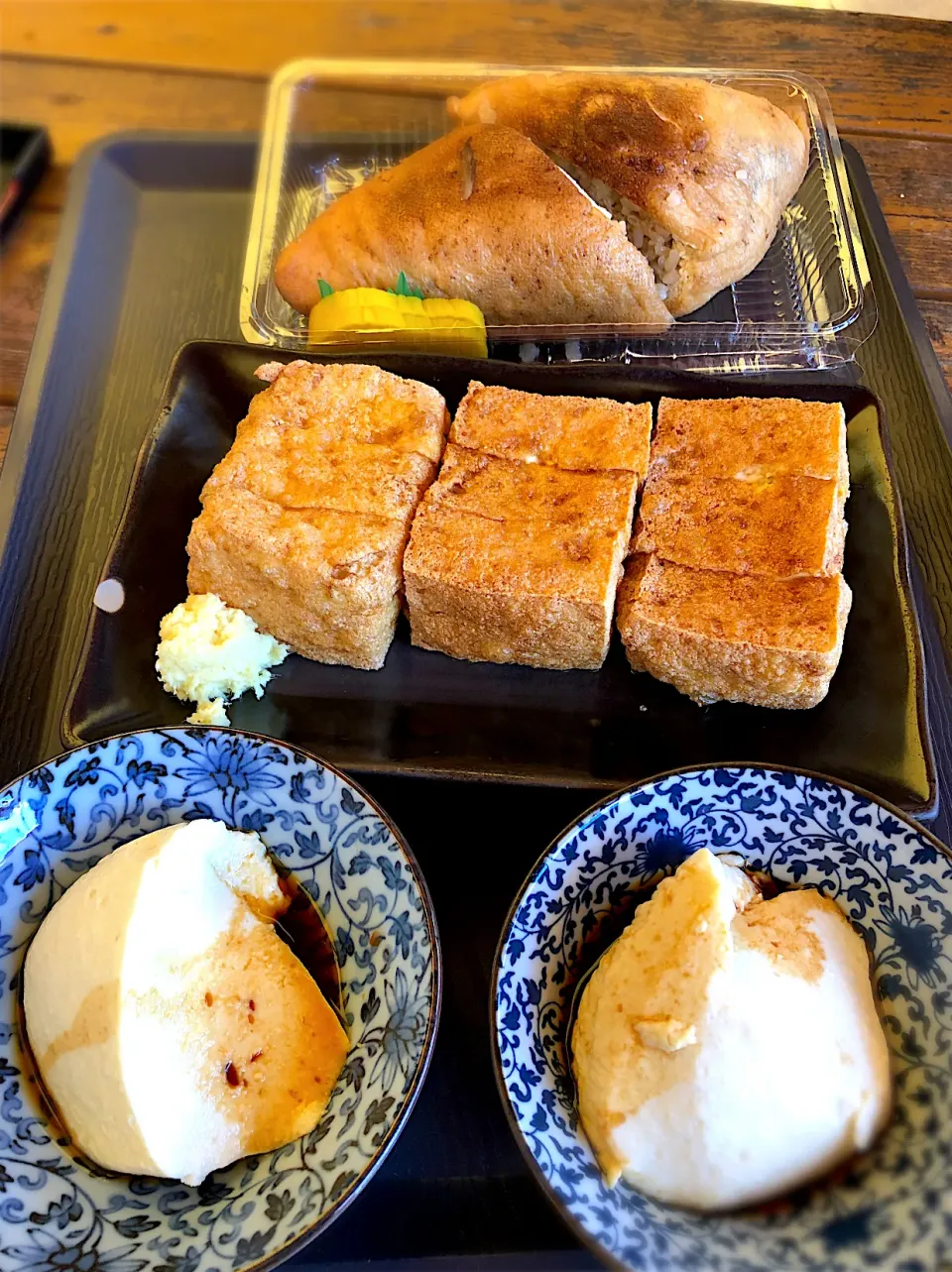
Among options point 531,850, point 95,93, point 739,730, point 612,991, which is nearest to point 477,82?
point 95,93

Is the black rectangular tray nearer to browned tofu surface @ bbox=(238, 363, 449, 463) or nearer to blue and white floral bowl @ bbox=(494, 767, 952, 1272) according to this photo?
blue and white floral bowl @ bbox=(494, 767, 952, 1272)

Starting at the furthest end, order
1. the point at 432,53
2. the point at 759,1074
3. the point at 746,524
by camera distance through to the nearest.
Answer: the point at 432,53 → the point at 746,524 → the point at 759,1074

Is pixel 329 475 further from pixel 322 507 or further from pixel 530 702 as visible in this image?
pixel 530 702

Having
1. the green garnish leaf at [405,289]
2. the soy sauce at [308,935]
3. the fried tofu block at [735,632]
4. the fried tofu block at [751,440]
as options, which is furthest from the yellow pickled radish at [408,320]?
the soy sauce at [308,935]

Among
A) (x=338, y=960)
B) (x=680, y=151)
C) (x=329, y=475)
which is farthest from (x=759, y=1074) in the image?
(x=680, y=151)

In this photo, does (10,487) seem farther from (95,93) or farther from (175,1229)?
(95,93)

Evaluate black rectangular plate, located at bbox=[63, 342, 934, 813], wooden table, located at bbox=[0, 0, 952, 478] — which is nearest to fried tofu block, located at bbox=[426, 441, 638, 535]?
black rectangular plate, located at bbox=[63, 342, 934, 813]

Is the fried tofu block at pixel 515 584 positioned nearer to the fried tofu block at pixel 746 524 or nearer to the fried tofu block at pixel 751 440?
A: the fried tofu block at pixel 746 524
